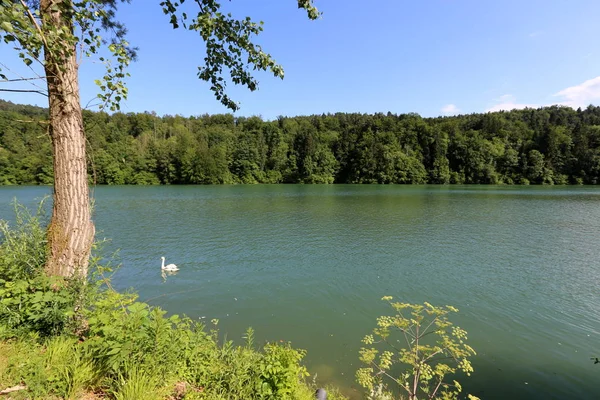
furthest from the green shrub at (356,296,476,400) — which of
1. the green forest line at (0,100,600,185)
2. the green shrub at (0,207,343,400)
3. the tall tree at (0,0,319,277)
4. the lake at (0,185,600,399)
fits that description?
the green forest line at (0,100,600,185)

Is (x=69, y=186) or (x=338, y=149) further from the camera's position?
(x=338, y=149)

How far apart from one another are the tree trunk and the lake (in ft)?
6.01

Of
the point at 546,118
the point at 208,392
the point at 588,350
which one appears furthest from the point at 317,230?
the point at 546,118

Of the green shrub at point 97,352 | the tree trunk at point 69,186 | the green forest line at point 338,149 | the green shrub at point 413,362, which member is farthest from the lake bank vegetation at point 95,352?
the green forest line at point 338,149

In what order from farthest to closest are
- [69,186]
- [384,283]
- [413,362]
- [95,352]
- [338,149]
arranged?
[338,149] → [384,283] → [413,362] → [69,186] → [95,352]

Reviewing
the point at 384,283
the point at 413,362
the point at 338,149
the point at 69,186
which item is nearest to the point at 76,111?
the point at 69,186

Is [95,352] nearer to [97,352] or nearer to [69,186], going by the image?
[97,352]

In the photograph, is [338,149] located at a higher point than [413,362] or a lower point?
higher

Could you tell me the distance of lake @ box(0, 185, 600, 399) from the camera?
21.0 feet

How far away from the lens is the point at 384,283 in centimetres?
1078

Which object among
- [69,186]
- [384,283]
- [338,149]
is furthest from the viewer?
[338,149]

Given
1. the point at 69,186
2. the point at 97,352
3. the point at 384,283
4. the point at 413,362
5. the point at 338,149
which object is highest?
the point at 338,149

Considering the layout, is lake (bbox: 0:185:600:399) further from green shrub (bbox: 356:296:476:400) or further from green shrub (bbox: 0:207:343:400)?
green shrub (bbox: 0:207:343:400)

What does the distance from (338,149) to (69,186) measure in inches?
3812
